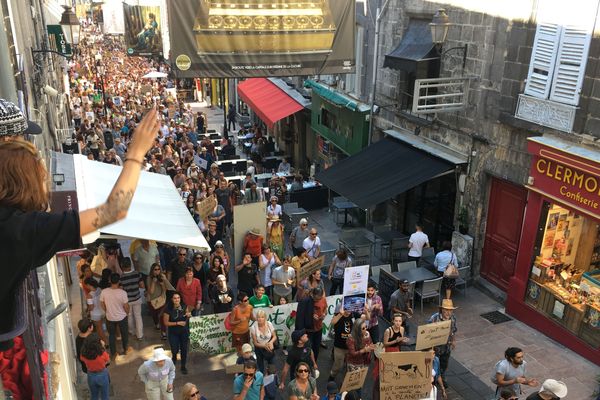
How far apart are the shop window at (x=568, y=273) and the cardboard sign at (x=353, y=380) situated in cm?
502

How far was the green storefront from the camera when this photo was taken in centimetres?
1834

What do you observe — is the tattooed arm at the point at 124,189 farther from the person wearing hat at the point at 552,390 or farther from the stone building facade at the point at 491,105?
the stone building facade at the point at 491,105

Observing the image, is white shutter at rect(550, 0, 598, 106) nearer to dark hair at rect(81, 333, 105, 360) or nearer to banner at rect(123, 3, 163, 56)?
dark hair at rect(81, 333, 105, 360)

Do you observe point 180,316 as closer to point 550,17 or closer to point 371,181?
point 371,181

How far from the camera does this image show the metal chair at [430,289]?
12.2 meters

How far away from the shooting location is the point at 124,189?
2.20 metres

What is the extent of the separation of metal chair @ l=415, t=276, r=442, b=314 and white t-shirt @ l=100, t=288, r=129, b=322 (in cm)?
641

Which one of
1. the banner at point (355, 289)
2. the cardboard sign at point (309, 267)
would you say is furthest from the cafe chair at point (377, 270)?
the banner at point (355, 289)

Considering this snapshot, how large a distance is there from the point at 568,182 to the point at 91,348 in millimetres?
8962

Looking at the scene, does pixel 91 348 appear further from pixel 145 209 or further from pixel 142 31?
pixel 142 31

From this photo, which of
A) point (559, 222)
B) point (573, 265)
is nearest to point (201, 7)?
point (559, 222)

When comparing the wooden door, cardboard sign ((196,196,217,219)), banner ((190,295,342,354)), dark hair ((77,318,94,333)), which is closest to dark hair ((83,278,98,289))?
dark hair ((77,318,94,333))

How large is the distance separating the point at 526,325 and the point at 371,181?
17.7ft

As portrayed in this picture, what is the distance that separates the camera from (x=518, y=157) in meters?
11.8
